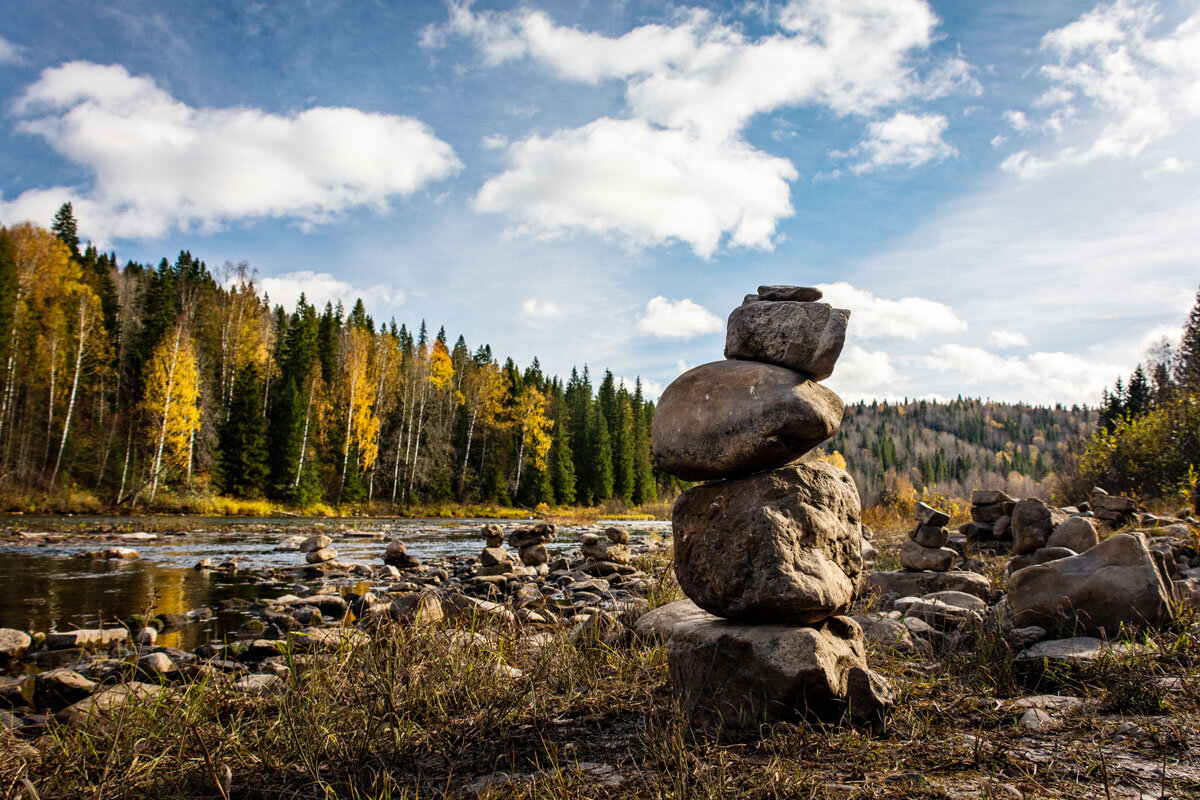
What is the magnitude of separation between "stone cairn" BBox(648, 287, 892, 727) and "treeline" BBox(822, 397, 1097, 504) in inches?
4611

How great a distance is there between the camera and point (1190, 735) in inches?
134

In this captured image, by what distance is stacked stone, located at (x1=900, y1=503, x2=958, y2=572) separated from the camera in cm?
976

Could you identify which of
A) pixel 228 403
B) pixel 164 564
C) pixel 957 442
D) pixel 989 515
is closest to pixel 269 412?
pixel 228 403

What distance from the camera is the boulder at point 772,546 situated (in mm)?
4016

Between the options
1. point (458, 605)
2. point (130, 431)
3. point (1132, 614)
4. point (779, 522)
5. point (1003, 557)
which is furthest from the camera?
point (130, 431)

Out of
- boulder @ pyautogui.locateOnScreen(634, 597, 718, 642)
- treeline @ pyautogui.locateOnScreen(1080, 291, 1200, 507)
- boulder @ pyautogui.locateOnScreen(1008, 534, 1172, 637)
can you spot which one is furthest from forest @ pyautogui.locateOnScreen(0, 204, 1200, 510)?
boulder @ pyautogui.locateOnScreen(634, 597, 718, 642)

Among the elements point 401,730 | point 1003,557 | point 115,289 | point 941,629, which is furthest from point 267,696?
point 115,289

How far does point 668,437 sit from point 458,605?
4060 millimetres

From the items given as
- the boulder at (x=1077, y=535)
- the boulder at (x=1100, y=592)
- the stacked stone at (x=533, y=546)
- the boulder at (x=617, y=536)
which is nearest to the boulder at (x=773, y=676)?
the boulder at (x=1100, y=592)

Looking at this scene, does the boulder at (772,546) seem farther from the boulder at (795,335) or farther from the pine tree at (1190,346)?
the pine tree at (1190,346)

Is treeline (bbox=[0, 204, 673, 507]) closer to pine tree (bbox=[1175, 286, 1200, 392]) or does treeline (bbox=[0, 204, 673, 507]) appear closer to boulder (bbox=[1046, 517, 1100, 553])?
boulder (bbox=[1046, 517, 1100, 553])

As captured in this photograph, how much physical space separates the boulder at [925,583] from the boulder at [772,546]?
541cm

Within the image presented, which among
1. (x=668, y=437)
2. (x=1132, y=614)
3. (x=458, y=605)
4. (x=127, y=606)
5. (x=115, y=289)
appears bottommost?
(x=127, y=606)

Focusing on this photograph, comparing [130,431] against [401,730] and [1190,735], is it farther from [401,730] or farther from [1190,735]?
[1190,735]
